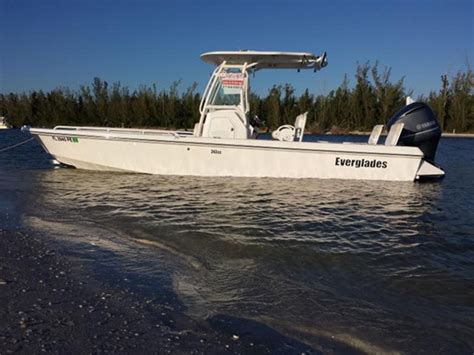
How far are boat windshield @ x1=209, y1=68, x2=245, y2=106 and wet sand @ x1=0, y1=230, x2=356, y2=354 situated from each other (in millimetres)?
7475

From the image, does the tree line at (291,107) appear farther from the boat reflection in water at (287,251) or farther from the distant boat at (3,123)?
the boat reflection in water at (287,251)

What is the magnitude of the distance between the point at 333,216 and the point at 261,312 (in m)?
3.58

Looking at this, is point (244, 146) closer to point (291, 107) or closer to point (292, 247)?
point (292, 247)

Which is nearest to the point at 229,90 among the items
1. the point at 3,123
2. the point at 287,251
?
the point at 287,251

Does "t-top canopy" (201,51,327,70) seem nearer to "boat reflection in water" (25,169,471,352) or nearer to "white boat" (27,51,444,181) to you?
"white boat" (27,51,444,181)

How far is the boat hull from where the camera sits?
963 cm

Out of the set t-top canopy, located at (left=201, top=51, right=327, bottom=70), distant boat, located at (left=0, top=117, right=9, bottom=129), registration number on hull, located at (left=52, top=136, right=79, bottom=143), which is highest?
t-top canopy, located at (left=201, top=51, right=327, bottom=70)

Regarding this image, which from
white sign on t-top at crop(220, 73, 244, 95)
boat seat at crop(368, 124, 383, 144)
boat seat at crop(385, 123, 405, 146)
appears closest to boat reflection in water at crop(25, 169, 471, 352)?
boat seat at crop(385, 123, 405, 146)

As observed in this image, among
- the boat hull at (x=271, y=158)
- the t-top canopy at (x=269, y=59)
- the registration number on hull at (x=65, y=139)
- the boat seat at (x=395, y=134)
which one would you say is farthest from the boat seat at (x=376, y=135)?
the registration number on hull at (x=65, y=139)

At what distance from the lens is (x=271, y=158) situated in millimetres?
9773

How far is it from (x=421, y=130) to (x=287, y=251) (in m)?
7.05

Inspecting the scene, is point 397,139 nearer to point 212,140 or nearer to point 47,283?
point 212,140

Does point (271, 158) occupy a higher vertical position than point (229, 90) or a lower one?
lower

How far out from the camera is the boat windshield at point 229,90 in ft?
34.0
